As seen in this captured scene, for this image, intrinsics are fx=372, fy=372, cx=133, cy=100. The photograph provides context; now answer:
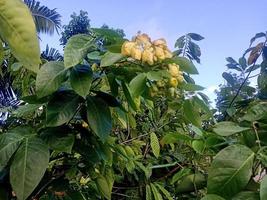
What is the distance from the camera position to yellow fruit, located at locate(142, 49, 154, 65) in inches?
29.8

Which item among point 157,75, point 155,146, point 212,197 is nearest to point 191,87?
point 157,75

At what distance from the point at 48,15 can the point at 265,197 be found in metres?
8.79

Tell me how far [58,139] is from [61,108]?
0.22 feet

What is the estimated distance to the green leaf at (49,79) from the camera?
0.76m

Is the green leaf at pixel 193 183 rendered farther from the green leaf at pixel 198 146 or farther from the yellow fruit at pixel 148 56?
the yellow fruit at pixel 148 56

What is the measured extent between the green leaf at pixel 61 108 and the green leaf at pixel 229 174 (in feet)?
1.13

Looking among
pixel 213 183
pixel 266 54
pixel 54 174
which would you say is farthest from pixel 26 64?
pixel 266 54

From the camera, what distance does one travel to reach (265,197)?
529 millimetres

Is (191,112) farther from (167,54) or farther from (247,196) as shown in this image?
(247,196)

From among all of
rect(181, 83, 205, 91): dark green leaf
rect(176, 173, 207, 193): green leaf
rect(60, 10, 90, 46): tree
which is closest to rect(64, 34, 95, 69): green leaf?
rect(181, 83, 205, 91): dark green leaf

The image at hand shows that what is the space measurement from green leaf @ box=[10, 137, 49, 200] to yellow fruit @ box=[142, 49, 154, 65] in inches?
10.7

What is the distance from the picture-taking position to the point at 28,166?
70 cm

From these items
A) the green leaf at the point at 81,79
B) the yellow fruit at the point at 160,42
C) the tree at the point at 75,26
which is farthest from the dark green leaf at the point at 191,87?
the tree at the point at 75,26

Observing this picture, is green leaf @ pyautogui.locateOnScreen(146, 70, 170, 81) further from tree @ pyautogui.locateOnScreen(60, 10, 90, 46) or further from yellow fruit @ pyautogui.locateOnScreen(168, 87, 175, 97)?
tree @ pyautogui.locateOnScreen(60, 10, 90, 46)
